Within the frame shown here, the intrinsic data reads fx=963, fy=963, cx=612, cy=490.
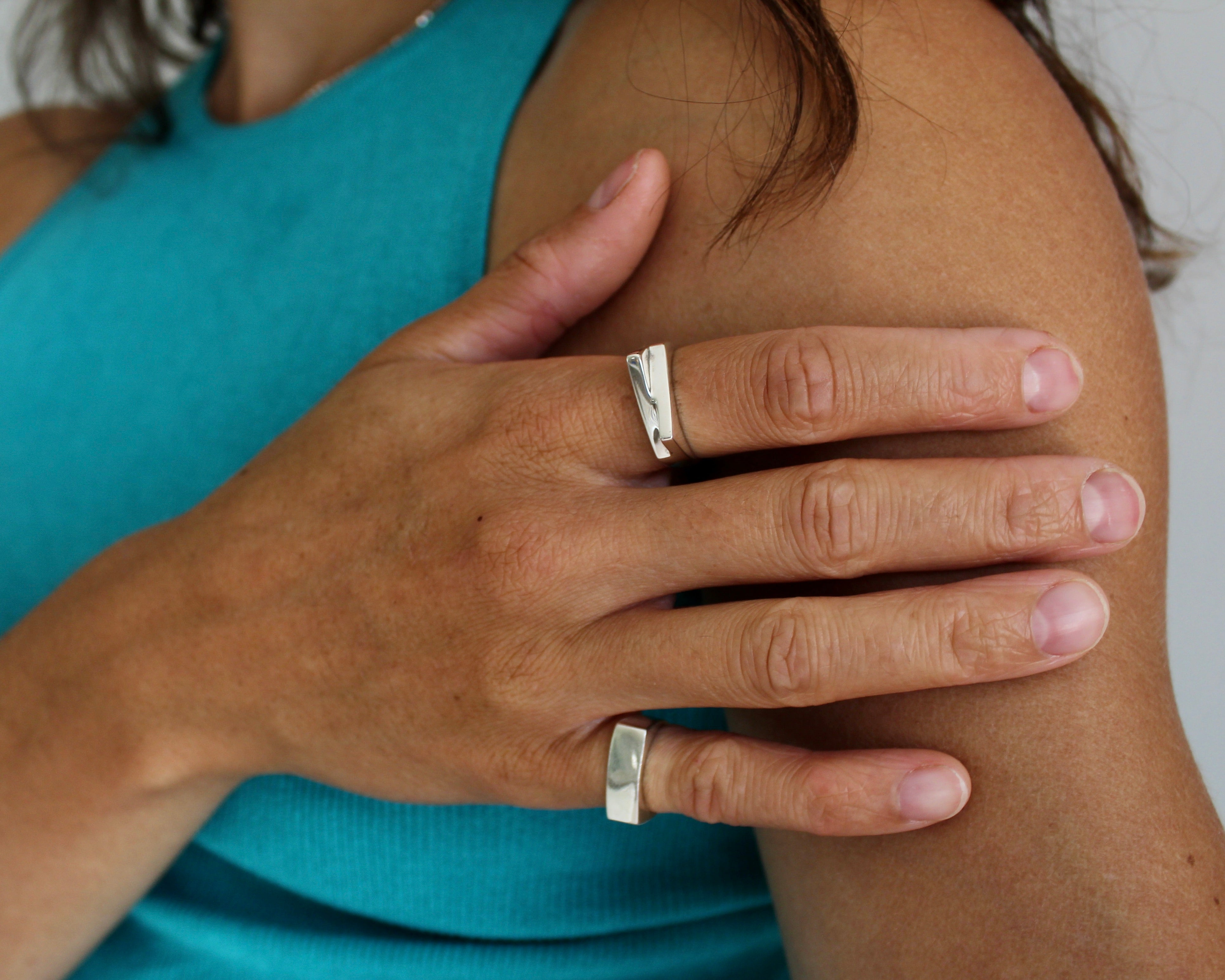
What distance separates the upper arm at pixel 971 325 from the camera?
535 mm

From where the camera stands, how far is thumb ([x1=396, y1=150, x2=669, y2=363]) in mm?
647

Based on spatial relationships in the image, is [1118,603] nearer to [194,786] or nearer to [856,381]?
[856,381]

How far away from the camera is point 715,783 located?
1.96 feet

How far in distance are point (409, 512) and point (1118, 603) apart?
450mm

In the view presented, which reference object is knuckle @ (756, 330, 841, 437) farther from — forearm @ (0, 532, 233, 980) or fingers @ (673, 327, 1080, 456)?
forearm @ (0, 532, 233, 980)

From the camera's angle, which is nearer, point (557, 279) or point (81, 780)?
point (557, 279)

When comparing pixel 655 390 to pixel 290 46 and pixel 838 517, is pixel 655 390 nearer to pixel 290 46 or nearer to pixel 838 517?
pixel 838 517

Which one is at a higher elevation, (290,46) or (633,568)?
(290,46)

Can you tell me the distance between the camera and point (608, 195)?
65cm

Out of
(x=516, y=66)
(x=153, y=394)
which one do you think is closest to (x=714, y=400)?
(x=516, y=66)

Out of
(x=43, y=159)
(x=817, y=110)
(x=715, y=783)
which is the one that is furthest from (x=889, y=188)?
(x=43, y=159)

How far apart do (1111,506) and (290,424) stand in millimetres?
716

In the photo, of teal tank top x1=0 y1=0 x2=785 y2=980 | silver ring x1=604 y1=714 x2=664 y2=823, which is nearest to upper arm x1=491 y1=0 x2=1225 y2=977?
silver ring x1=604 y1=714 x2=664 y2=823

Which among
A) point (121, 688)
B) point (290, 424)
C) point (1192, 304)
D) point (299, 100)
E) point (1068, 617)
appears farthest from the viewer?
point (1192, 304)
